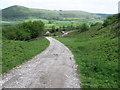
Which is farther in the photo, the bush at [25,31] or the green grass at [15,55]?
the bush at [25,31]

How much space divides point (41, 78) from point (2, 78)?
14.1 ft

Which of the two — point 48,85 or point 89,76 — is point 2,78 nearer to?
point 48,85

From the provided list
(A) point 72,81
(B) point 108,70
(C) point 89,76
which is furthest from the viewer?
(B) point 108,70

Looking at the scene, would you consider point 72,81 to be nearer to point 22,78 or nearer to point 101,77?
point 101,77

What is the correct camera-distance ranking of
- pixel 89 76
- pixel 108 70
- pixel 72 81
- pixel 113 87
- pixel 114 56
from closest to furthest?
pixel 113 87
pixel 72 81
pixel 89 76
pixel 108 70
pixel 114 56

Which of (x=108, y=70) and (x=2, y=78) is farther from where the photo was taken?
(x=108, y=70)

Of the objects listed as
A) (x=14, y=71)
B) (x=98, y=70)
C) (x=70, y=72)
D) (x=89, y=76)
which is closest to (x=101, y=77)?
(x=89, y=76)

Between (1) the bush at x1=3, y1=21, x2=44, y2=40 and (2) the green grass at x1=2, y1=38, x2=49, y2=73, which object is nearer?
(2) the green grass at x1=2, y1=38, x2=49, y2=73

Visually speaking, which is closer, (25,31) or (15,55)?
(15,55)

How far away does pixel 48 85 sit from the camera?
14.9 metres

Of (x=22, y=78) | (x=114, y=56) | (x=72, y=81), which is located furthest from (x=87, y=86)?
(x=114, y=56)

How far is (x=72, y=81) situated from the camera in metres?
16.5

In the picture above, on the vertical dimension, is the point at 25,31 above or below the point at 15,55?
above

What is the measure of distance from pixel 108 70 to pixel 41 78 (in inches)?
340
